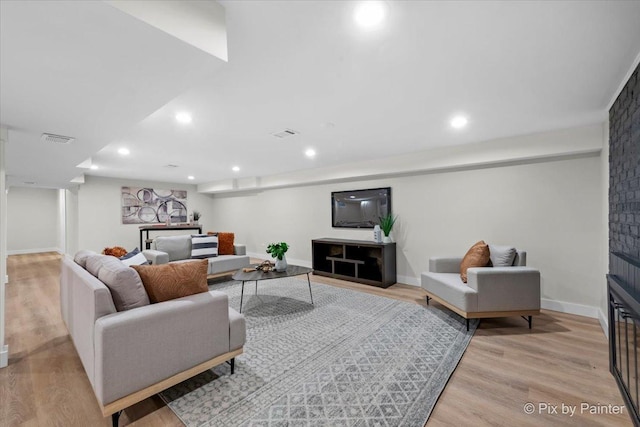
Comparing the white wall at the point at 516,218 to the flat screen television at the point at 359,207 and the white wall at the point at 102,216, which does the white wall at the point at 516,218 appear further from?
the white wall at the point at 102,216

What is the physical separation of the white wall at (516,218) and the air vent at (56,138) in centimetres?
406

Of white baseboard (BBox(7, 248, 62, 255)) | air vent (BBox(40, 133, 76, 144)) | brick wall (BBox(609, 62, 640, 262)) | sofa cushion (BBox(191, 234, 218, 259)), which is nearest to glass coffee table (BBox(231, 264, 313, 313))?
sofa cushion (BBox(191, 234, 218, 259))

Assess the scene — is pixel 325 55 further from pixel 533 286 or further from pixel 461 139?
Answer: pixel 533 286

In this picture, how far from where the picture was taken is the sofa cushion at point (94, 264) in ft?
6.54

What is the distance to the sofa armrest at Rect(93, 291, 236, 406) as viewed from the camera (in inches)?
58.4

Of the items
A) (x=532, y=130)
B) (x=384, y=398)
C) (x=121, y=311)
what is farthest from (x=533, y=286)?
(x=121, y=311)

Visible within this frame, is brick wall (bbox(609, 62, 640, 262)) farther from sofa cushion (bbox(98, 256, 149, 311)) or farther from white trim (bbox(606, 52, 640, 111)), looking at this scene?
sofa cushion (bbox(98, 256, 149, 311))

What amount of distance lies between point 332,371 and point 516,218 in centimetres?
319

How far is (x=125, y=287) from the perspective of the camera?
173 centimetres

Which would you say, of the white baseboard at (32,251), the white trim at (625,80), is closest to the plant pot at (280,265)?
the white trim at (625,80)

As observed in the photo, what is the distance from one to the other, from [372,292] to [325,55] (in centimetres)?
338

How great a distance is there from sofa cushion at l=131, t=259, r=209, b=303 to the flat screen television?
3483mm

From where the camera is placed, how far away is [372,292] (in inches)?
163

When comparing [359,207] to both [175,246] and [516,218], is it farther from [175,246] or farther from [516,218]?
[175,246]
